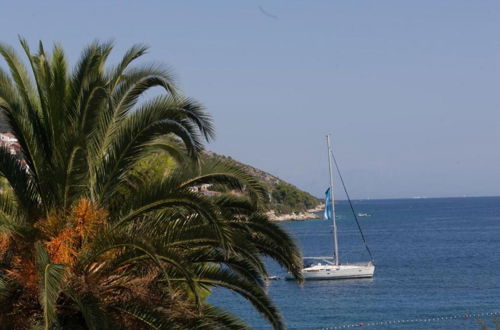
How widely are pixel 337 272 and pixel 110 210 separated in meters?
47.6

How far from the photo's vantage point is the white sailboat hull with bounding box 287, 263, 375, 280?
183ft

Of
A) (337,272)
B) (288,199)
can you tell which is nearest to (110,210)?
(337,272)

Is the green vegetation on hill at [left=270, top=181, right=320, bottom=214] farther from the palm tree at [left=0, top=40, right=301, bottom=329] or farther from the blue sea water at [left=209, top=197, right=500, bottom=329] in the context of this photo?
the palm tree at [left=0, top=40, right=301, bottom=329]

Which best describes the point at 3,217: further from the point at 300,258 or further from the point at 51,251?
the point at 300,258

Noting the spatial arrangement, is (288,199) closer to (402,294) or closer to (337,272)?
(337,272)

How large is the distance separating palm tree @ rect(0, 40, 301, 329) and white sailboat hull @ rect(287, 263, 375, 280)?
45991mm

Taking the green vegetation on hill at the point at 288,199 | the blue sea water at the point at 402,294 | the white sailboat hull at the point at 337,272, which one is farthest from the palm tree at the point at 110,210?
the green vegetation on hill at the point at 288,199

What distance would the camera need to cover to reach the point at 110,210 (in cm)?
922

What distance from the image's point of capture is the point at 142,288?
8773 millimetres

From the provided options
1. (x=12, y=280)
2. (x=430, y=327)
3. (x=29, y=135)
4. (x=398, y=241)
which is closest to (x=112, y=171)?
(x=29, y=135)

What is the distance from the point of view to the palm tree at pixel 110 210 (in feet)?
27.8

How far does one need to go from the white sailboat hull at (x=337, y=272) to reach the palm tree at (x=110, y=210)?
4599 cm

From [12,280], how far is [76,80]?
90.4 inches

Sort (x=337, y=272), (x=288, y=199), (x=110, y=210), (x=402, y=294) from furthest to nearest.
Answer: (x=288, y=199), (x=337, y=272), (x=402, y=294), (x=110, y=210)
